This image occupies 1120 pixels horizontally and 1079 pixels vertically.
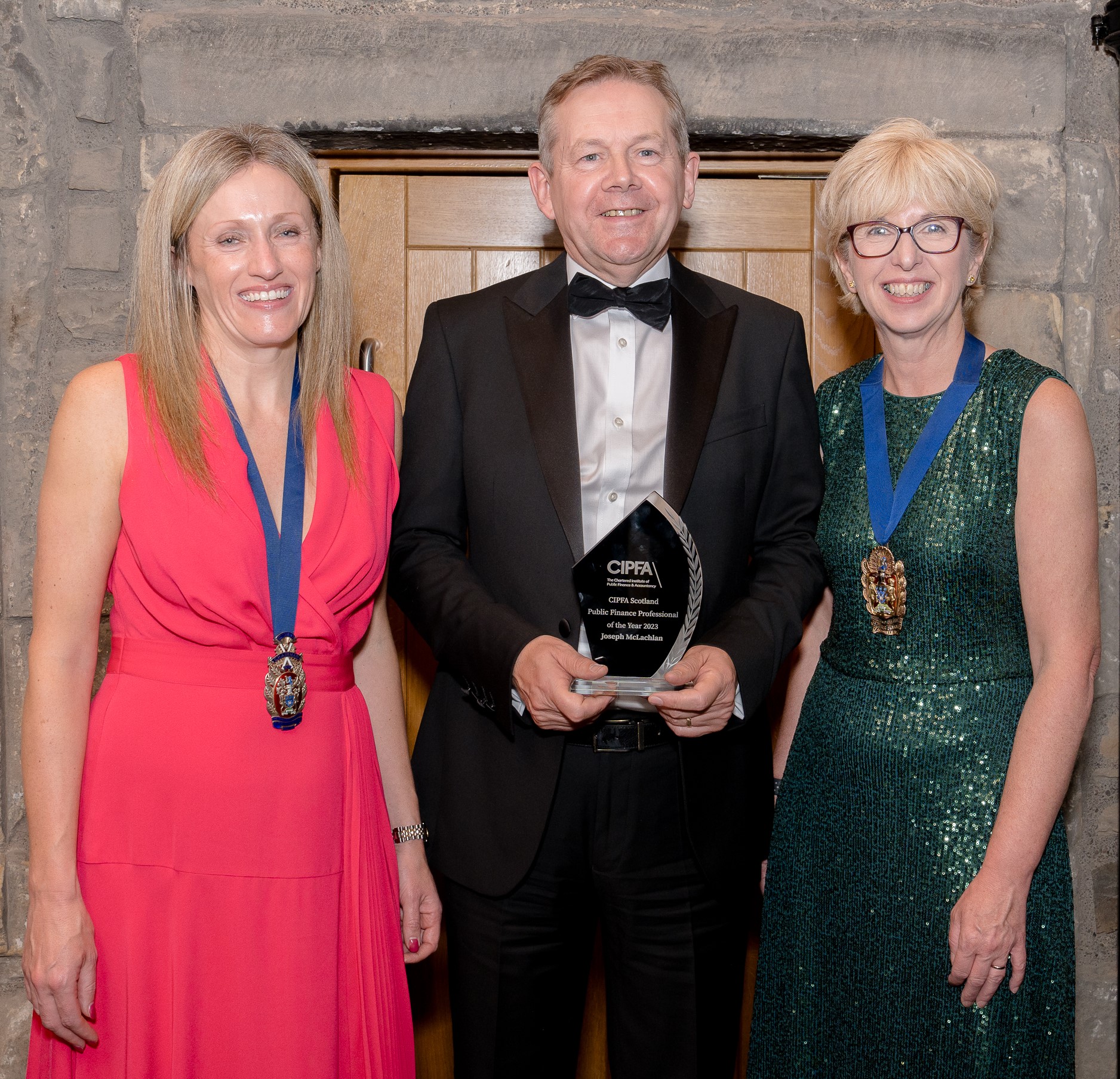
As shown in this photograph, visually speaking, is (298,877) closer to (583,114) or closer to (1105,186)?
(583,114)

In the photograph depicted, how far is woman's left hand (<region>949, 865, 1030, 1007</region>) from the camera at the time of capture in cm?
185

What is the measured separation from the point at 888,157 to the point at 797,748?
3.90 ft

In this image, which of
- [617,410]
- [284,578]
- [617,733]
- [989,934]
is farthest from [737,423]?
[989,934]

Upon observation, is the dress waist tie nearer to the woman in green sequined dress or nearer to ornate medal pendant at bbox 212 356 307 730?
ornate medal pendant at bbox 212 356 307 730

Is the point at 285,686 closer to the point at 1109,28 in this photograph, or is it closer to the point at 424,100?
the point at 424,100

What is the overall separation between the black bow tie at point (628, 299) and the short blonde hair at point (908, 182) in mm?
377

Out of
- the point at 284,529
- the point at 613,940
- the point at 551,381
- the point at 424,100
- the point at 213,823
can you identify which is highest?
the point at 424,100

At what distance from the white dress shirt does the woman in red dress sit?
16.9 inches

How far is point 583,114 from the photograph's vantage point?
84.3 inches

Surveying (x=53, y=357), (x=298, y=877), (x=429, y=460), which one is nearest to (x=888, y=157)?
(x=429, y=460)

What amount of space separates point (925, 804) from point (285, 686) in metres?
1.18

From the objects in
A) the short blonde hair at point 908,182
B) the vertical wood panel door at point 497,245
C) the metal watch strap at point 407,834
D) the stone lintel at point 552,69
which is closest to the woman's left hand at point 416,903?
the metal watch strap at point 407,834

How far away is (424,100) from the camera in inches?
108

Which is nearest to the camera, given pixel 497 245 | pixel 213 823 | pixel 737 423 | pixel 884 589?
pixel 213 823
